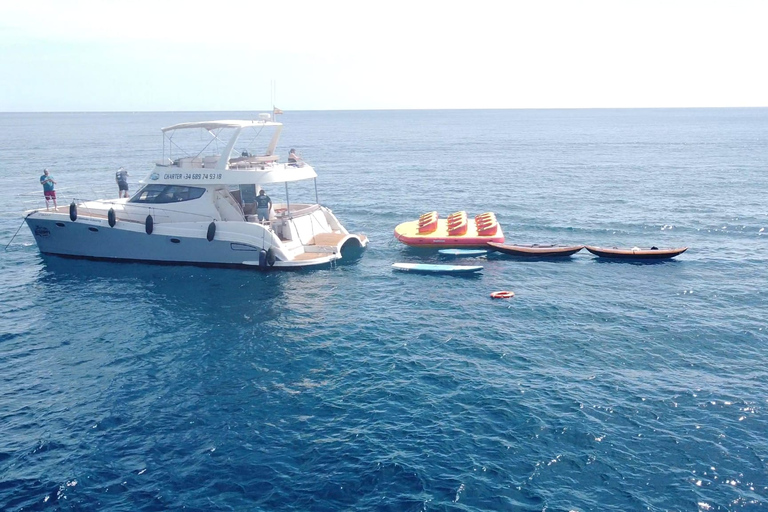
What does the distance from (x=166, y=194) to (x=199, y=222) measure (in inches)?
122

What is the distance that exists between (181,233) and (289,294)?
8.73m

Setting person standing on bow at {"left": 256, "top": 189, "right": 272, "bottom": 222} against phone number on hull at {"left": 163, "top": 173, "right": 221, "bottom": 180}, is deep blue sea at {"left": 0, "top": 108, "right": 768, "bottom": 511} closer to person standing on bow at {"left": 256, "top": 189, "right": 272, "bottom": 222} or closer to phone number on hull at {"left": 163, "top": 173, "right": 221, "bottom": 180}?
person standing on bow at {"left": 256, "top": 189, "right": 272, "bottom": 222}

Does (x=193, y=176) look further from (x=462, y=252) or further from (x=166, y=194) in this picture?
(x=462, y=252)

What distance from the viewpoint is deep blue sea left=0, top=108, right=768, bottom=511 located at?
56.2 feet

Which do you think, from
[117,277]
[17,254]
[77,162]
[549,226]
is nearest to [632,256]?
[549,226]

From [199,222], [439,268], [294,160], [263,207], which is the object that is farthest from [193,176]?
[439,268]

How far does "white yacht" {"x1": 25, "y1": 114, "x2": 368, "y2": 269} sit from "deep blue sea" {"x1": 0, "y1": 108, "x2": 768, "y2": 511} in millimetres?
1081

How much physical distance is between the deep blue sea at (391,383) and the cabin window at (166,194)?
439cm

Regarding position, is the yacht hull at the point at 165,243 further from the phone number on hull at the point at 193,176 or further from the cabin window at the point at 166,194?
the phone number on hull at the point at 193,176

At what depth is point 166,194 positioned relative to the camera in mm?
37906

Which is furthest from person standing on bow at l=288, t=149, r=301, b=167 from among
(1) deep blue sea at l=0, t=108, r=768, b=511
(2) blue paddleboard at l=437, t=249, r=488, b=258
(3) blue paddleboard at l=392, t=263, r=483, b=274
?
(2) blue paddleboard at l=437, t=249, r=488, b=258

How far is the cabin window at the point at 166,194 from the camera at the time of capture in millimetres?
37531

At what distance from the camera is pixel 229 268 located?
122 ft

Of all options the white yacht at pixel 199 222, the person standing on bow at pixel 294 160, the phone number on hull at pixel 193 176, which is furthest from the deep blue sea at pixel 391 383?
the person standing on bow at pixel 294 160
